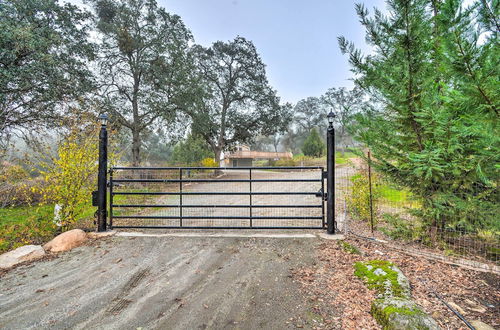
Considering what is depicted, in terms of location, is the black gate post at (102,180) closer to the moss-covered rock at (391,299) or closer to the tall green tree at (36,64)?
the moss-covered rock at (391,299)

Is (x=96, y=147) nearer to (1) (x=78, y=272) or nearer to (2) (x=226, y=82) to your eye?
(1) (x=78, y=272)

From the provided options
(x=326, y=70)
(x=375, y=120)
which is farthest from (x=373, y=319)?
(x=326, y=70)

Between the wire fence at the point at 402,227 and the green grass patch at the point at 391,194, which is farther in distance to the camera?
the green grass patch at the point at 391,194

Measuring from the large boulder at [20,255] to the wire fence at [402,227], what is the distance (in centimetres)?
453

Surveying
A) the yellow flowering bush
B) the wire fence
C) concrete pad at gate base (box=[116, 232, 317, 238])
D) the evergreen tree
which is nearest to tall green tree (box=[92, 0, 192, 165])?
the yellow flowering bush

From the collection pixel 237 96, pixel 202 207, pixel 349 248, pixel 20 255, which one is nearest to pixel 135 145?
pixel 202 207

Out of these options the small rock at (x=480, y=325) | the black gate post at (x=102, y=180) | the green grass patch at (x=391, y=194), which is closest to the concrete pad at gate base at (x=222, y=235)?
the black gate post at (x=102, y=180)

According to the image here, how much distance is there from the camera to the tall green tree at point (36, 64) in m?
6.11

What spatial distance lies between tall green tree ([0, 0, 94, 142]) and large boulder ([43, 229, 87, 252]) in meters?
5.07

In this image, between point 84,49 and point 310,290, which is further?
point 84,49

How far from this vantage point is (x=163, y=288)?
239cm

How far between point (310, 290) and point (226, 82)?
55.5 feet

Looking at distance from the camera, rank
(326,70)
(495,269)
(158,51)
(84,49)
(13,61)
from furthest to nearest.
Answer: (326,70) → (158,51) → (84,49) → (13,61) → (495,269)

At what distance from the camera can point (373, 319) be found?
188 centimetres
